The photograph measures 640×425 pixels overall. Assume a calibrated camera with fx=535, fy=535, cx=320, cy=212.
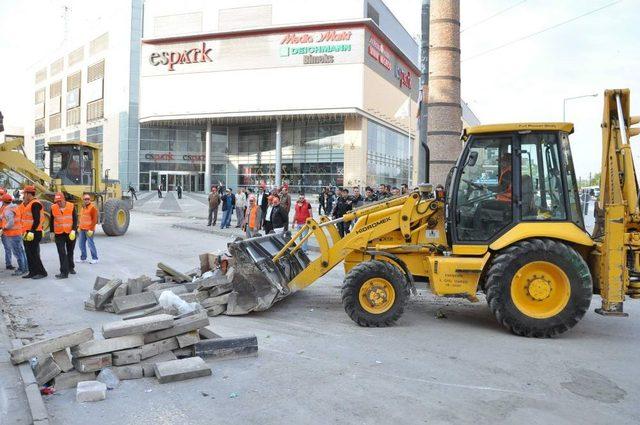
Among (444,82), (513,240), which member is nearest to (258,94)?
(444,82)

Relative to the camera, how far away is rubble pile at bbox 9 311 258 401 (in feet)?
16.8

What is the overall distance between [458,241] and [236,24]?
1878 inches

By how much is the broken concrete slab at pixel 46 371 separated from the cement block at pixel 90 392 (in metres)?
0.39

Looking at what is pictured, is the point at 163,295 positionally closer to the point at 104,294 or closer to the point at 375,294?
the point at 104,294

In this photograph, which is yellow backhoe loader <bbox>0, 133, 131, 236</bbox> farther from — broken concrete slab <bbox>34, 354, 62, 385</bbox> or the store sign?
the store sign

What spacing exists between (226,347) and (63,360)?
161 cm

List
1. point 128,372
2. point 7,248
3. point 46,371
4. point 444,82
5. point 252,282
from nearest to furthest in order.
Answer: point 46,371
point 128,372
point 252,282
point 7,248
point 444,82

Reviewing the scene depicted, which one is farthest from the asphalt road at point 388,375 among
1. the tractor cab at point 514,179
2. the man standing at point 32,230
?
the man standing at point 32,230

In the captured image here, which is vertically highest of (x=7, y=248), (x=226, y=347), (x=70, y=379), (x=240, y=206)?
(x=240, y=206)

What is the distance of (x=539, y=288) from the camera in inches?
265

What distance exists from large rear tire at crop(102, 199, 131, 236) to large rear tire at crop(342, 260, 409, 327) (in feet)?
42.0

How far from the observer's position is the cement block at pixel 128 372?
5.25 m

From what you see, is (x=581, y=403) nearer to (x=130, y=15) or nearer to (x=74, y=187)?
(x=74, y=187)

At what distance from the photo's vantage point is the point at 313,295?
915 centimetres
